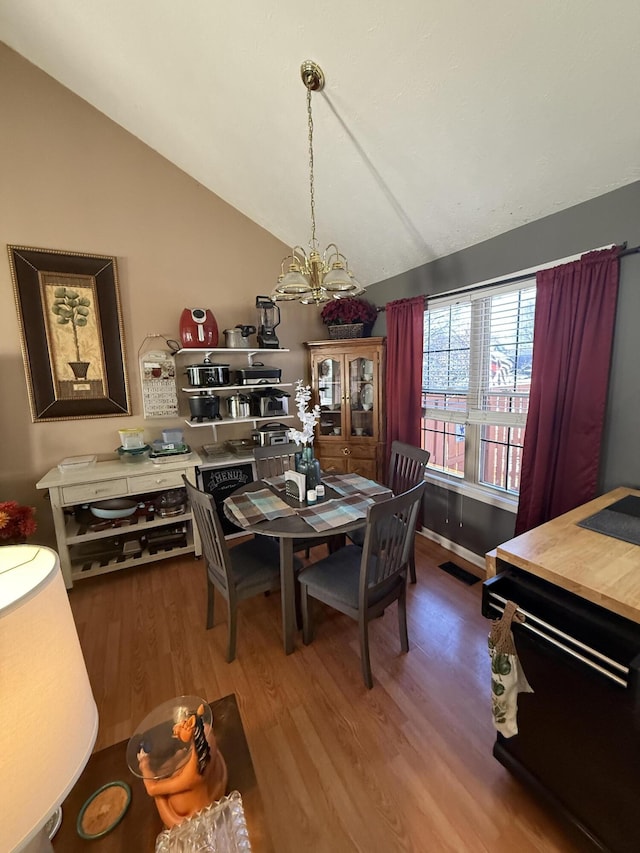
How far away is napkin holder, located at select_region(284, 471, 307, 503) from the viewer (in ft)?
6.52

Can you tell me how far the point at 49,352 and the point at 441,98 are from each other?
2898 millimetres

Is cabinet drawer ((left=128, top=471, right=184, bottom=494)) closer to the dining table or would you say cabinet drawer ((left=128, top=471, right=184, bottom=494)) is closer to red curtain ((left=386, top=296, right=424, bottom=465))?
the dining table

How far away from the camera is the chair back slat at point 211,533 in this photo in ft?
5.42

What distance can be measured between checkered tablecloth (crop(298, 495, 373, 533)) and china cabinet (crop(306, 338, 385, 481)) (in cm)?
116

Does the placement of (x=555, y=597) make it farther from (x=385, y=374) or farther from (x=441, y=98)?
(x=385, y=374)

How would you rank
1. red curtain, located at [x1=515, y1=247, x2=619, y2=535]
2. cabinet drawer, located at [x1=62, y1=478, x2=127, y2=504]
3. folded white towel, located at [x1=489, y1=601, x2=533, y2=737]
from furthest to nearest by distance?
cabinet drawer, located at [x1=62, y1=478, x2=127, y2=504] → red curtain, located at [x1=515, y1=247, x2=619, y2=535] → folded white towel, located at [x1=489, y1=601, x2=533, y2=737]

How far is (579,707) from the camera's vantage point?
1.00m

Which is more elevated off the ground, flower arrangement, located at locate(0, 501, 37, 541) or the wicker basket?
the wicker basket

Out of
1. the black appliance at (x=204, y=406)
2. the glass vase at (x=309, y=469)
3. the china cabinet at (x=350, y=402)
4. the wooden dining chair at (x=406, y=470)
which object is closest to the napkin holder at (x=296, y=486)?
the glass vase at (x=309, y=469)

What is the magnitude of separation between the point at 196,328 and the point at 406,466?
6.32 ft

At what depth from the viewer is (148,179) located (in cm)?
279

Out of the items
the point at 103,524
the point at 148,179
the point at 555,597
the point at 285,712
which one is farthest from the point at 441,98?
the point at 103,524

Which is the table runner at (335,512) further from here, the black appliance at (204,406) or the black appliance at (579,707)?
the black appliance at (204,406)

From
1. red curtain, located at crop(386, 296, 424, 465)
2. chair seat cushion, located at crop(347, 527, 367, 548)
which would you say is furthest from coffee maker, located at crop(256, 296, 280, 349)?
chair seat cushion, located at crop(347, 527, 367, 548)
